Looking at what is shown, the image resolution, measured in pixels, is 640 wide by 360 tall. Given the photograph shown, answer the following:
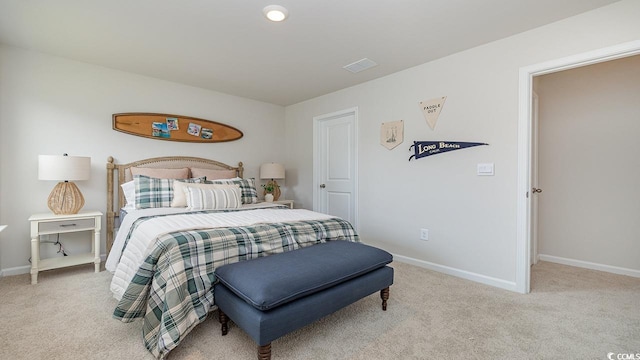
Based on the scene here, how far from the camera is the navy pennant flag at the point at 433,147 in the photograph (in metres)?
2.88

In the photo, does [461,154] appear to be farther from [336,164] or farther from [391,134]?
[336,164]

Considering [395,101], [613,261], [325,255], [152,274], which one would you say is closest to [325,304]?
[325,255]

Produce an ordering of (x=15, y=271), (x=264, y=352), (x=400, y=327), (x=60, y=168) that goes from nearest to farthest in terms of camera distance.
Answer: (x=264, y=352) → (x=400, y=327) → (x=60, y=168) → (x=15, y=271)

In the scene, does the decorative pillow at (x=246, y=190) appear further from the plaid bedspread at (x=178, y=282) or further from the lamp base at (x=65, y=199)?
the plaid bedspread at (x=178, y=282)

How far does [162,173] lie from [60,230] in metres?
1.08

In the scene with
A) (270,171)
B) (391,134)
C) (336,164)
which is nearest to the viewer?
(391,134)

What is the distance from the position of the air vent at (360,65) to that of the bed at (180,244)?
1741 mm

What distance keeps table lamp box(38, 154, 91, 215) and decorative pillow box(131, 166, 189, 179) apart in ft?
1.64

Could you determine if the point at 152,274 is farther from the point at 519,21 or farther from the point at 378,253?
the point at 519,21

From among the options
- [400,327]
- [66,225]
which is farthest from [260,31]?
[66,225]

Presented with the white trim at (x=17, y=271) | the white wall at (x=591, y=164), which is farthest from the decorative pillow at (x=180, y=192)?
the white wall at (x=591, y=164)

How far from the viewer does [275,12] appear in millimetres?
2125

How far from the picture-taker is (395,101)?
3.42m

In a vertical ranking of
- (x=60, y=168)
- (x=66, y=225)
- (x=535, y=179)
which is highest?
(x=60, y=168)
